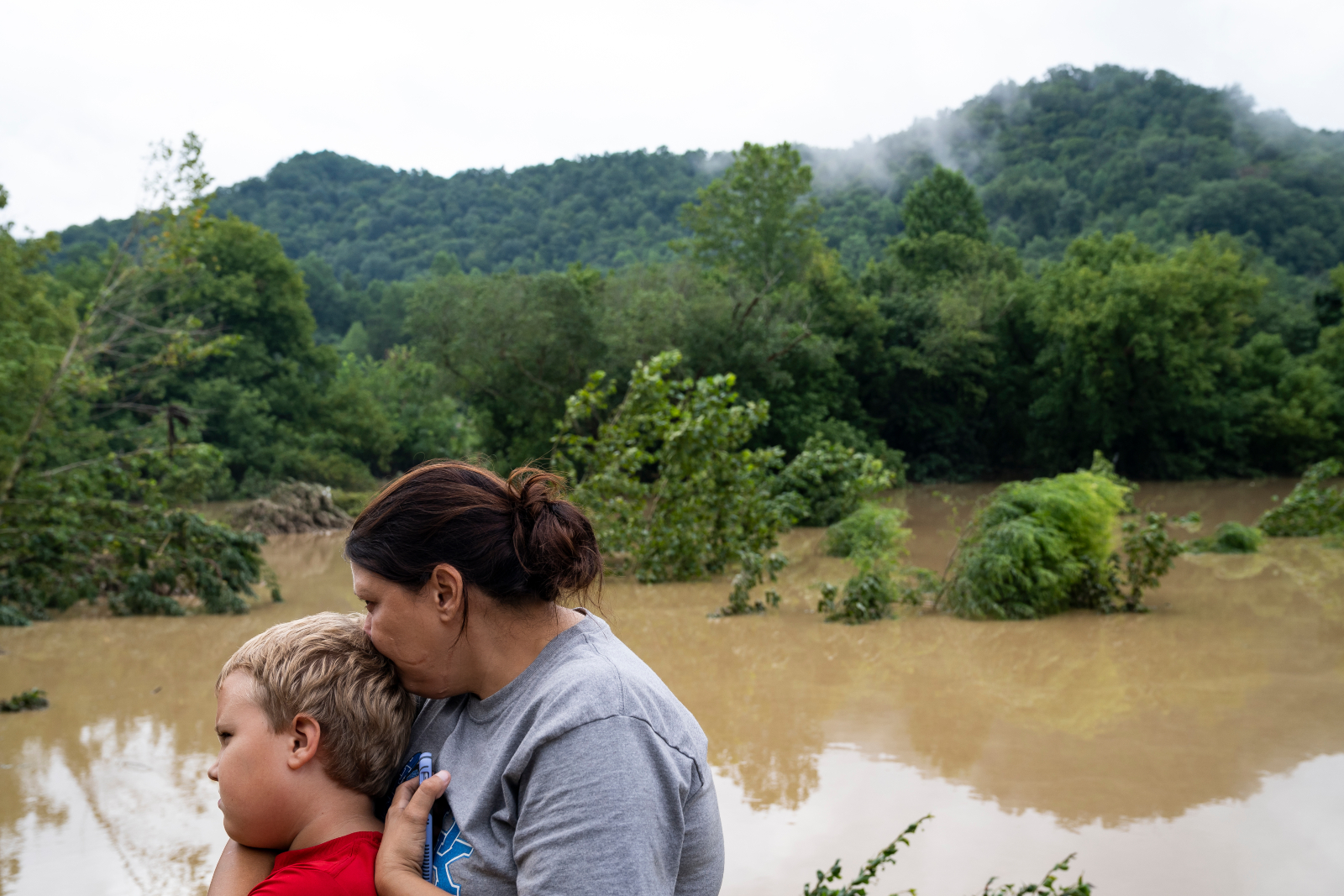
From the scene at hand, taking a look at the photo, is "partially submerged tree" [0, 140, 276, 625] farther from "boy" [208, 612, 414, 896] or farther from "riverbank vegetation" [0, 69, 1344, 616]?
"boy" [208, 612, 414, 896]

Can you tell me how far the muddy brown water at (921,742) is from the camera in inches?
171

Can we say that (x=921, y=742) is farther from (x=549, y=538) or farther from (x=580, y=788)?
(x=580, y=788)

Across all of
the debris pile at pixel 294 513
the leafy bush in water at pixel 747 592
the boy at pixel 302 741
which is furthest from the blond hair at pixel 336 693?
the debris pile at pixel 294 513

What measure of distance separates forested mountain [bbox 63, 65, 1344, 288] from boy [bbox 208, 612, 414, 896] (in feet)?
137

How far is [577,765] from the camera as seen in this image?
3.92 feet

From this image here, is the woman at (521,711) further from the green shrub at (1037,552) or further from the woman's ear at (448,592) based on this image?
the green shrub at (1037,552)

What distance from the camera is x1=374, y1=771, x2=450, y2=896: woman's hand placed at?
1.30 metres

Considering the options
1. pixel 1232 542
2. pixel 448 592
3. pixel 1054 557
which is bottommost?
pixel 1232 542

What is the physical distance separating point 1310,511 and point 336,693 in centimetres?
1480

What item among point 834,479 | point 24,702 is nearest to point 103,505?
point 24,702

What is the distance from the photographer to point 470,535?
1.38m

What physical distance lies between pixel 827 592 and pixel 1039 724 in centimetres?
320

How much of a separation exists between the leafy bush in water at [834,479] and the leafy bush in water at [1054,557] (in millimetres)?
2874

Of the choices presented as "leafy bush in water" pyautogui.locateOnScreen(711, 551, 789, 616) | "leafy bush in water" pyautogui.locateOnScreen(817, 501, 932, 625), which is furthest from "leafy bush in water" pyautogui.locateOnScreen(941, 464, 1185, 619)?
"leafy bush in water" pyautogui.locateOnScreen(711, 551, 789, 616)
